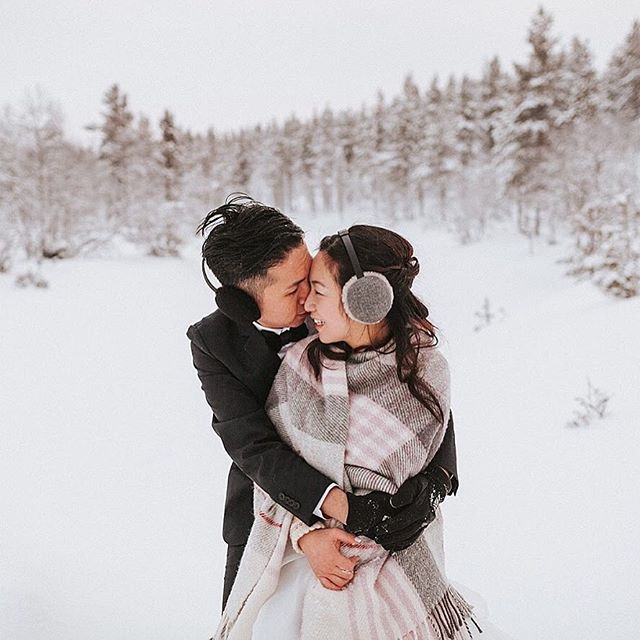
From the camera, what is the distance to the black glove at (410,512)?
1287mm

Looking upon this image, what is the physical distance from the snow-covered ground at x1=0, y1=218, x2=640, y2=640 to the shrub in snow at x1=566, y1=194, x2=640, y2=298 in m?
0.32

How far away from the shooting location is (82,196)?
42.0 feet

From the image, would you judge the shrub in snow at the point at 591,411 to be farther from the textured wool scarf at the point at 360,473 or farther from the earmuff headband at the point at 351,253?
the earmuff headband at the point at 351,253

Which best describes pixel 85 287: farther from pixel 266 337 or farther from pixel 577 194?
pixel 577 194

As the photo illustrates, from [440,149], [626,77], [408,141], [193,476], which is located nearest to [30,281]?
[193,476]

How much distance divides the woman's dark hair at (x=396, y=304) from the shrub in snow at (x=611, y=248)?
640 centimetres

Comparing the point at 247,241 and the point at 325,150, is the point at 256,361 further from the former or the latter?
the point at 325,150

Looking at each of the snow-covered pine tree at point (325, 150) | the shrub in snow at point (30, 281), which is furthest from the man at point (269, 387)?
the snow-covered pine tree at point (325, 150)

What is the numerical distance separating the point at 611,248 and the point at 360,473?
7595 mm

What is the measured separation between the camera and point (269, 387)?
150cm

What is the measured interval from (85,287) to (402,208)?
18.1m

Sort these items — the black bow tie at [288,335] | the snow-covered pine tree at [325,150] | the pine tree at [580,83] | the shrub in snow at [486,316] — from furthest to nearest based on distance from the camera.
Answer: the snow-covered pine tree at [325,150] < the pine tree at [580,83] < the shrub in snow at [486,316] < the black bow tie at [288,335]

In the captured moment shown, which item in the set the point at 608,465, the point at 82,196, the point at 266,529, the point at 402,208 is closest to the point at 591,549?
the point at 608,465

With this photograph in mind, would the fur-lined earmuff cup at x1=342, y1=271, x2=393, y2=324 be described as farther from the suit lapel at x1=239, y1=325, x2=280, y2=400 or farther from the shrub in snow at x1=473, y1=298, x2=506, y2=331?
the shrub in snow at x1=473, y1=298, x2=506, y2=331
